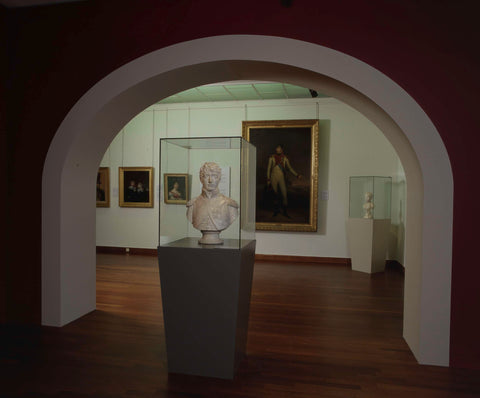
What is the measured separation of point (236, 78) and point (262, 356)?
3.24 metres

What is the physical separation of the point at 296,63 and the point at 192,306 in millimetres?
2608

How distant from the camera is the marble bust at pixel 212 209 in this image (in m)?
3.44

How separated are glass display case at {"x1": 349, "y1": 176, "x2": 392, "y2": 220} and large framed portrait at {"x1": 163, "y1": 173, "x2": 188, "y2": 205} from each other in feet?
19.2

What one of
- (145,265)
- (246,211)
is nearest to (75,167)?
(246,211)

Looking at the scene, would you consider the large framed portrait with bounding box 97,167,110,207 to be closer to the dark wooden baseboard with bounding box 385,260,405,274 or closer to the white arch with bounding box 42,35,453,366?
the white arch with bounding box 42,35,453,366

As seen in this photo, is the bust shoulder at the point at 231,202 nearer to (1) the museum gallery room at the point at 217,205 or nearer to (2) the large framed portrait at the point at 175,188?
(1) the museum gallery room at the point at 217,205

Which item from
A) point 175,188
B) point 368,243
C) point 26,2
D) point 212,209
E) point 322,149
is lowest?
point 368,243

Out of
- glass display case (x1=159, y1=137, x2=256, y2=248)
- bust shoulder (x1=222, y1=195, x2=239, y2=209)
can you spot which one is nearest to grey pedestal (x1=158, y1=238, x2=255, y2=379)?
glass display case (x1=159, y1=137, x2=256, y2=248)

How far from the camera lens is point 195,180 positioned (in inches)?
142

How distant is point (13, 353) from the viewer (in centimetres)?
377

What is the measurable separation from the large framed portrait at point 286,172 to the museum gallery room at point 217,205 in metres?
3.29

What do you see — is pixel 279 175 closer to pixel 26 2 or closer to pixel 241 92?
pixel 241 92

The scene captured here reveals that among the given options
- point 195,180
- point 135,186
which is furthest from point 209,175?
point 135,186

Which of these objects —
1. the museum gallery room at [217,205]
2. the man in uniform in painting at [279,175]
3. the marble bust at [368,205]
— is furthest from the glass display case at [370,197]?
the museum gallery room at [217,205]
